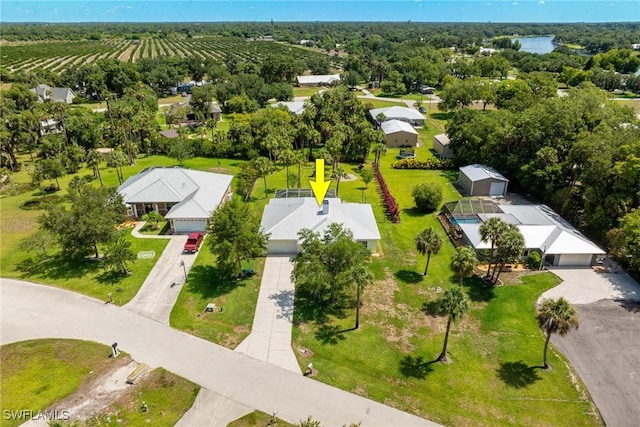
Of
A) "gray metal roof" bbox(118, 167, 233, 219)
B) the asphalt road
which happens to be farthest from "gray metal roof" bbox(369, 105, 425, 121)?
the asphalt road

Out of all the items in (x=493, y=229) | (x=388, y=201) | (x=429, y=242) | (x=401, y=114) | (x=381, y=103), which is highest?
(x=401, y=114)

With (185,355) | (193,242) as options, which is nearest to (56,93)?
(193,242)

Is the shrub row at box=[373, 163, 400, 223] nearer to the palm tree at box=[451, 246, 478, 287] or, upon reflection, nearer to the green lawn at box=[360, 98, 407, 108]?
the palm tree at box=[451, 246, 478, 287]

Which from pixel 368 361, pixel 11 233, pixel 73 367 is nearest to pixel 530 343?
pixel 368 361

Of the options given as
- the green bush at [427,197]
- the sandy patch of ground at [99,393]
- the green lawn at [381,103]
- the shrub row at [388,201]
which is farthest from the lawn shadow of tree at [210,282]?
the green lawn at [381,103]

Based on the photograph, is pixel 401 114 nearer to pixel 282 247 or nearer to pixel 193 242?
pixel 282 247

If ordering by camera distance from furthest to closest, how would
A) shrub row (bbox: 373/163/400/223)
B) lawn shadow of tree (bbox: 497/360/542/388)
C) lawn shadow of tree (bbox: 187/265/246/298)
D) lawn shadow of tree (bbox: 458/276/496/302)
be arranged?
shrub row (bbox: 373/163/400/223) → lawn shadow of tree (bbox: 187/265/246/298) → lawn shadow of tree (bbox: 458/276/496/302) → lawn shadow of tree (bbox: 497/360/542/388)
